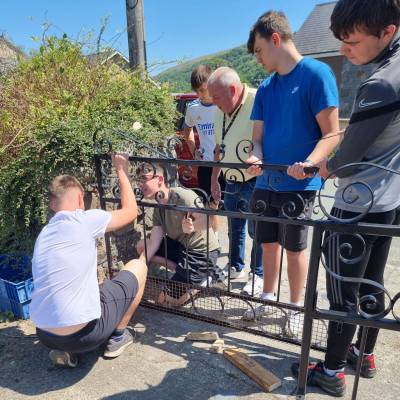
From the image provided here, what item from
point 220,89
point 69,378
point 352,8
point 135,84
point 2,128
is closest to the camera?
point 352,8

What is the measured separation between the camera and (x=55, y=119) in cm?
282

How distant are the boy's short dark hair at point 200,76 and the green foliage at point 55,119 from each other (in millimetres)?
459

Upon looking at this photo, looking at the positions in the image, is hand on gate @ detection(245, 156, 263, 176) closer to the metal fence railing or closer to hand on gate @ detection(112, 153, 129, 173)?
the metal fence railing

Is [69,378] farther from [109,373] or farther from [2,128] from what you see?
[2,128]

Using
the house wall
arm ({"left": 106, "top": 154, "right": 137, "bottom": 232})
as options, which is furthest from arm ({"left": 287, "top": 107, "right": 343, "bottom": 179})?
the house wall

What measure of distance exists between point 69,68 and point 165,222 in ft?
6.41

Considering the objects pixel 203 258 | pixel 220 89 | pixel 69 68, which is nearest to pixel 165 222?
pixel 203 258

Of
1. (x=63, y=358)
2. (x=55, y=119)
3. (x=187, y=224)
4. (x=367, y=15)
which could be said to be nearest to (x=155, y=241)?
(x=187, y=224)

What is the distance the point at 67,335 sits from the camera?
1.94 metres

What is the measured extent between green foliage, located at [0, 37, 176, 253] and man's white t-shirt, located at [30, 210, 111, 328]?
73cm

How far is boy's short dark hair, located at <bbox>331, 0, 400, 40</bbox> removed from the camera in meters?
1.34

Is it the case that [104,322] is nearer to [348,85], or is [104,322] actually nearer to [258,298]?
[258,298]

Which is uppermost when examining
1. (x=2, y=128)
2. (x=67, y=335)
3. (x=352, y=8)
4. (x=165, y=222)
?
(x=352, y=8)

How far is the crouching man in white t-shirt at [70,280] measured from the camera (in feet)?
6.23
